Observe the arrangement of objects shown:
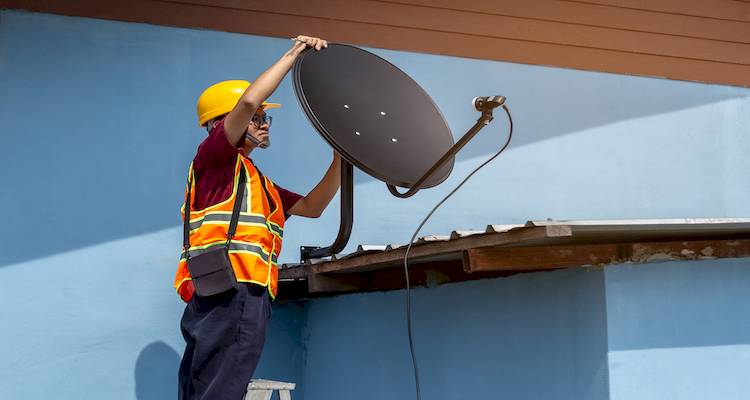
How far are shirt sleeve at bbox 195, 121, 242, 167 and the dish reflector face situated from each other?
41 cm

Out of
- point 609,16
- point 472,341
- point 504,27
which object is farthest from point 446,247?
point 609,16

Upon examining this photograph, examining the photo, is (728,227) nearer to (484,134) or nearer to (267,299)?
(267,299)

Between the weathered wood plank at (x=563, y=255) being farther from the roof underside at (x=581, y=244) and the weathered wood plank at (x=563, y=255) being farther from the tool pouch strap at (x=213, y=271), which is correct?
the tool pouch strap at (x=213, y=271)

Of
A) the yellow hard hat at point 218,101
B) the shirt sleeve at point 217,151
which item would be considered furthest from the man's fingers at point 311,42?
the yellow hard hat at point 218,101

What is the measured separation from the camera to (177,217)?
221 inches

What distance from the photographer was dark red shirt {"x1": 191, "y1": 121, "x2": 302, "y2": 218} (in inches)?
157

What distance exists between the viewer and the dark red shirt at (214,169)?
3.98 m

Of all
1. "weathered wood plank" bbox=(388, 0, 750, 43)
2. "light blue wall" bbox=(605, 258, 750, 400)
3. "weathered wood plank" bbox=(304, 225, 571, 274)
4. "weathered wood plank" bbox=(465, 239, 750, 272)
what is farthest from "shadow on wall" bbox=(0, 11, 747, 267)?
"light blue wall" bbox=(605, 258, 750, 400)

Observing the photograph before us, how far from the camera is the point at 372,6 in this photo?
6398mm

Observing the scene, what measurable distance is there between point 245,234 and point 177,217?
5.66 feet

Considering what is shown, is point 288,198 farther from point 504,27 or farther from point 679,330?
point 504,27

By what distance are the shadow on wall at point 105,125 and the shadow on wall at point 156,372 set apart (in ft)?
2.19

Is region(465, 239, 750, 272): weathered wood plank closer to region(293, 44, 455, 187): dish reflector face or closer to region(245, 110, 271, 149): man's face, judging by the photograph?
region(293, 44, 455, 187): dish reflector face

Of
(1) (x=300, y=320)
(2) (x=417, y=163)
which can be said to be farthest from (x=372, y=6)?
(2) (x=417, y=163)
